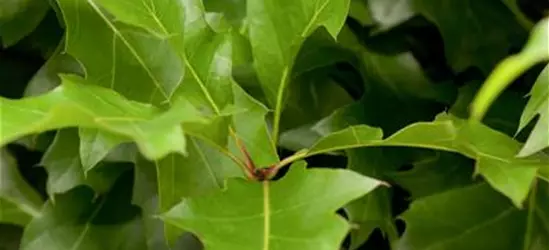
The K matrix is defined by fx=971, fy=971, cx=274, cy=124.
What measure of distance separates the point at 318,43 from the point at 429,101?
94 millimetres

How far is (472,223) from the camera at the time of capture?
0.62 metres

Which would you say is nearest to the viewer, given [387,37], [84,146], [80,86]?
[80,86]

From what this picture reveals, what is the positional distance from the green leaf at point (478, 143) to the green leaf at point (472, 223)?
0.08 meters

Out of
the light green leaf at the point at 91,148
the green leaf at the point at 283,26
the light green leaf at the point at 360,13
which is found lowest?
the light green leaf at the point at 91,148

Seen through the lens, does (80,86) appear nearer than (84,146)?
Yes

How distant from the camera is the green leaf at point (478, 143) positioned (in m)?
0.51

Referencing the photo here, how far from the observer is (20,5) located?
684 mm

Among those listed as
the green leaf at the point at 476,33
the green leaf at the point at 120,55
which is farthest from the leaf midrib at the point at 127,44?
the green leaf at the point at 476,33

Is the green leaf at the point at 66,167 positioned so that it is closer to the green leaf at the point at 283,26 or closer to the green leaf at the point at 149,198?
the green leaf at the point at 149,198

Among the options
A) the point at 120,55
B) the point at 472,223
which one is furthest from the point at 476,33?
the point at 120,55

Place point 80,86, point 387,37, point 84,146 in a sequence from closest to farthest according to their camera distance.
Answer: point 80,86
point 84,146
point 387,37

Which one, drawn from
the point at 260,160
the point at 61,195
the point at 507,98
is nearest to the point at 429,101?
the point at 507,98

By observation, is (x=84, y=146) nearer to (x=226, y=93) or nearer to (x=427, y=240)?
(x=226, y=93)

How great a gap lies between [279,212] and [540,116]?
0.49 feet
